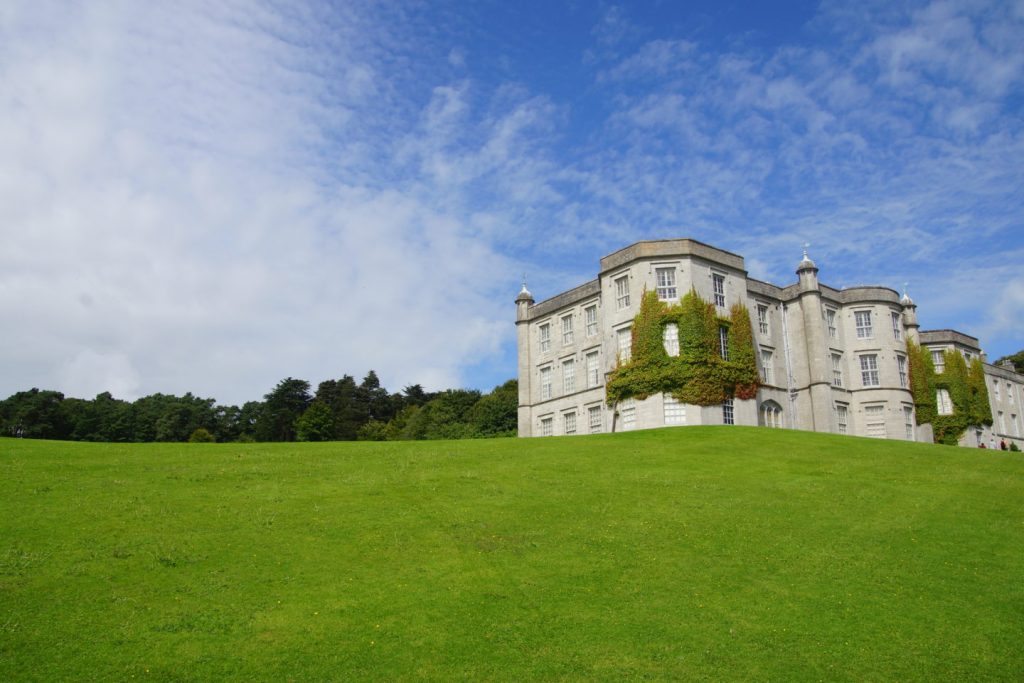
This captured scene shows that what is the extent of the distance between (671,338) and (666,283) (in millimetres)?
4176

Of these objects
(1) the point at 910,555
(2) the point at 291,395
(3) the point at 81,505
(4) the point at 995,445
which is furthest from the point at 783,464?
(2) the point at 291,395

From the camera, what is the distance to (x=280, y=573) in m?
19.2

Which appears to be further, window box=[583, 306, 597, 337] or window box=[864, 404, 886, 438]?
window box=[864, 404, 886, 438]

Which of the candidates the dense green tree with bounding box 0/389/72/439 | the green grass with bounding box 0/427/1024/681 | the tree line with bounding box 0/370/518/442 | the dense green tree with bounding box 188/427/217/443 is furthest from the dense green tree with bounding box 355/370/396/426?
the green grass with bounding box 0/427/1024/681

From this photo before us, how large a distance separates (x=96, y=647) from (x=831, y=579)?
1708 centimetres

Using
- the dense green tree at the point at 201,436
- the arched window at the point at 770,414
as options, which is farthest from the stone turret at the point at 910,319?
the dense green tree at the point at 201,436

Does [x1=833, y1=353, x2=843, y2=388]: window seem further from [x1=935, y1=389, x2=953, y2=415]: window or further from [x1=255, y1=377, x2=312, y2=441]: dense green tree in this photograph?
[x1=255, y1=377, x2=312, y2=441]: dense green tree

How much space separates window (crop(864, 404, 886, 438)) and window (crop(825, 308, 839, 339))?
20.6ft

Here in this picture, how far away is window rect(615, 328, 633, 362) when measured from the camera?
2194 inches

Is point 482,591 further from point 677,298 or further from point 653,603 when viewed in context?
point 677,298

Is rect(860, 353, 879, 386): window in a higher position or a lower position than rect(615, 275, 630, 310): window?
lower

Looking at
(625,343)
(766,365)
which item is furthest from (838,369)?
(625,343)

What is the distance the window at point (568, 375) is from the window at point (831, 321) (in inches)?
820

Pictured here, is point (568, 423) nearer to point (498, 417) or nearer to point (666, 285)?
point (666, 285)
